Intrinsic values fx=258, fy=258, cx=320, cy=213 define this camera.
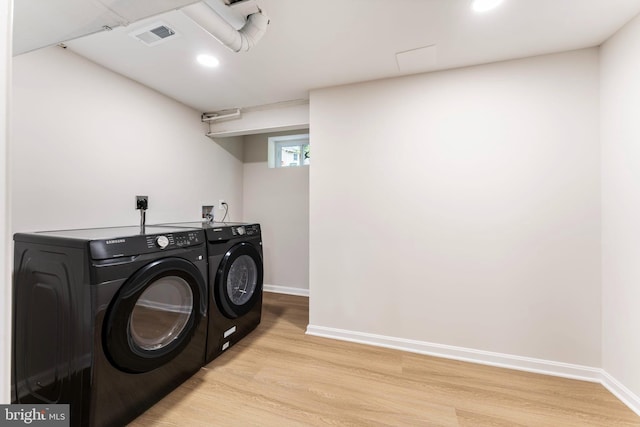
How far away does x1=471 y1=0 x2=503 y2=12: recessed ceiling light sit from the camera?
136 centimetres

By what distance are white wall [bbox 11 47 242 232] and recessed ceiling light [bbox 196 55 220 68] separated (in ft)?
2.55

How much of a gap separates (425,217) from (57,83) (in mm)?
2781

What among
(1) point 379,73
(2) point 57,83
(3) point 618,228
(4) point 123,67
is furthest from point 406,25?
(2) point 57,83

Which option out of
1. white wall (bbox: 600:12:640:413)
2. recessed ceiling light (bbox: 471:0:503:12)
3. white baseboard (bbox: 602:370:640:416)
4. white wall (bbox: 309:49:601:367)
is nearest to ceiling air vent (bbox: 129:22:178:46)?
white wall (bbox: 309:49:601:367)

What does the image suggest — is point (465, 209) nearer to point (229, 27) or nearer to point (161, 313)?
point (229, 27)

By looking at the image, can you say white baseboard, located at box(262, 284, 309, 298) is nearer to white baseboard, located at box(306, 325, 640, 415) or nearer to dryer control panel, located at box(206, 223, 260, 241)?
white baseboard, located at box(306, 325, 640, 415)

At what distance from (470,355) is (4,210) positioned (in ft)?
8.37

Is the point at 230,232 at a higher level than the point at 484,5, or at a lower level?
lower

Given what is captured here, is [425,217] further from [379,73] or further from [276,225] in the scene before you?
[276,225]

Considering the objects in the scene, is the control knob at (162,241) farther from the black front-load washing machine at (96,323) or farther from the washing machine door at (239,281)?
the washing machine door at (239,281)

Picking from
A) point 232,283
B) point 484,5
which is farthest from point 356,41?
point 232,283

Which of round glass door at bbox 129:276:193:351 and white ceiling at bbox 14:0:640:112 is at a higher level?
white ceiling at bbox 14:0:640:112

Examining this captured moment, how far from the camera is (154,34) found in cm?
161

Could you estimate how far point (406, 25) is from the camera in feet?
5.09
